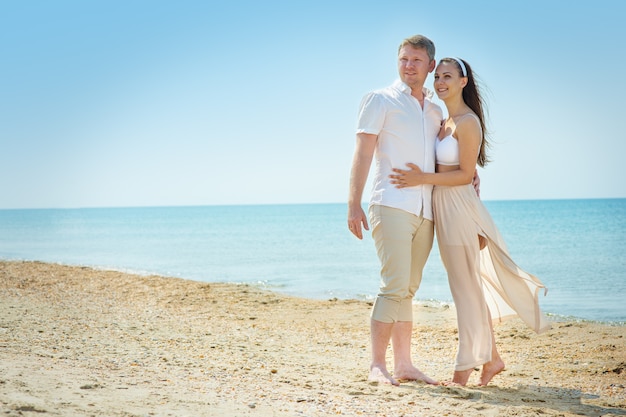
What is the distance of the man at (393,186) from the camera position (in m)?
4.55

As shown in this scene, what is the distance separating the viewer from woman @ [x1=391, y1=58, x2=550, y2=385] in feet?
15.0

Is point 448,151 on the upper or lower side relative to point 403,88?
lower

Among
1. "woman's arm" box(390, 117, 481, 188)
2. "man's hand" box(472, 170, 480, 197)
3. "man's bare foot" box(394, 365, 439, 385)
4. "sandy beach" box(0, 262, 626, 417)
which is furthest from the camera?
"man's hand" box(472, 170, 480, 197)

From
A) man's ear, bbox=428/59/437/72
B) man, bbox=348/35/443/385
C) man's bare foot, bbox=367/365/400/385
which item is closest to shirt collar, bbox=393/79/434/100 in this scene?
man, bbox=348/35/443/385

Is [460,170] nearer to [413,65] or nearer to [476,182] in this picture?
[476,182]

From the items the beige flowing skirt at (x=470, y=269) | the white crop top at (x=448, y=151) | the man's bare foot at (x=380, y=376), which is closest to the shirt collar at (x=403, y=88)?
the white crop top at (x=448, y=151)

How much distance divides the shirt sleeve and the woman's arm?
1.08ft

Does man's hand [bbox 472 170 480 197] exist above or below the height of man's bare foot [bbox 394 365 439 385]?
above

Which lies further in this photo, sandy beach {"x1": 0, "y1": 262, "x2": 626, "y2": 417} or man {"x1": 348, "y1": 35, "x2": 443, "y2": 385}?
man {"x1": 348, "y1": 35, "x2": 443, "y2": 385}

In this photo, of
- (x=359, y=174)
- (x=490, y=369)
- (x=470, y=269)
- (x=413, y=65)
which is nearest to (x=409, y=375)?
(x=490, y=369)

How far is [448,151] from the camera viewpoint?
460 cm

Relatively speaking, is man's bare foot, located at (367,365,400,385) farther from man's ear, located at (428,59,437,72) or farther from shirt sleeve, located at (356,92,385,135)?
man's ear, located at (428,59,437,72)

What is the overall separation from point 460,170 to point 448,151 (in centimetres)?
16

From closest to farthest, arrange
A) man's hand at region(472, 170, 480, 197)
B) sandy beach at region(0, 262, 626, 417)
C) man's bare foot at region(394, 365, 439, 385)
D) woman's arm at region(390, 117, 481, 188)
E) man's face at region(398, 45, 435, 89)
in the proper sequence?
sandy beach at region(0, 262, 626, 417)
woman's arm at region(390, 117, 481, 188)
man's face at region(398, 45, 435, 89)
man's bare foot at region(394, 365, 439, 385)
man's hand at region(472, 170, 480, 197)
